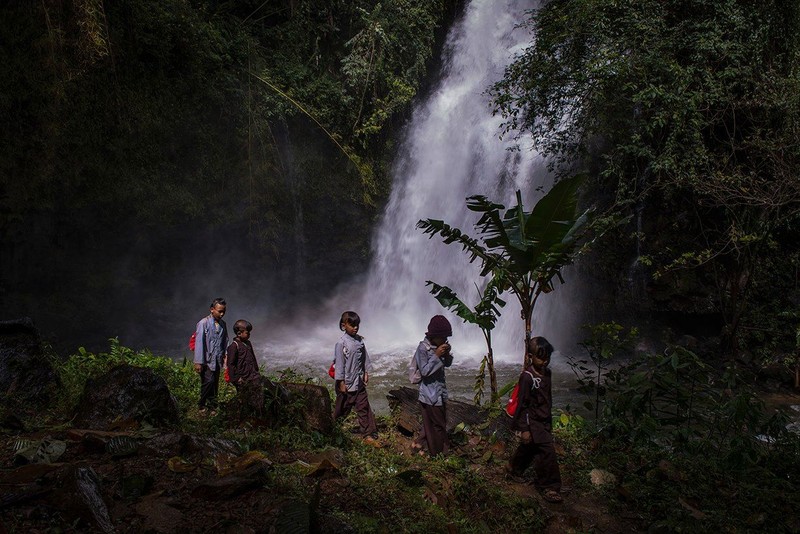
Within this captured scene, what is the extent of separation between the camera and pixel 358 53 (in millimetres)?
14133

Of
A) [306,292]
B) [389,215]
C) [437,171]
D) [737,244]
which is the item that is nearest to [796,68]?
[737,244]

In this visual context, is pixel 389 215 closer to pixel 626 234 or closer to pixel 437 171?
pixel 437 171

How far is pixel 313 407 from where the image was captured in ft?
16.3

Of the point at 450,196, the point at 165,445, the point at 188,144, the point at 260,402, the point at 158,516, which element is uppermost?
the point at 188,144

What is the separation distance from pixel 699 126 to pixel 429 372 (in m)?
7.98

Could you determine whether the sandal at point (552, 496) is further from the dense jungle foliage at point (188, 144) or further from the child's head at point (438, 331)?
the dense jungle foliage at point (188, 144)

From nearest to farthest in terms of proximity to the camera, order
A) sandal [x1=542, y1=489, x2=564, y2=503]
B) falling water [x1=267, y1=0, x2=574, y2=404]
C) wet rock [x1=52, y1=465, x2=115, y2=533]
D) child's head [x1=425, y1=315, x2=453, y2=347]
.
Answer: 1. wet rock [x1=52, y1=465, x2=115, y2=533]
2. sandal [x1=542, y1=489, x2=564, y2=503]
3. child's head [x1=425, y1=315, x2=453, y2=347]
4. falling water [x1=267, y1=0, x2=574, y2=404]

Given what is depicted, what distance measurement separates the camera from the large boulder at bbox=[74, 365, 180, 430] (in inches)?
173

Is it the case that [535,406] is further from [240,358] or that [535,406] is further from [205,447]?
[240,358]

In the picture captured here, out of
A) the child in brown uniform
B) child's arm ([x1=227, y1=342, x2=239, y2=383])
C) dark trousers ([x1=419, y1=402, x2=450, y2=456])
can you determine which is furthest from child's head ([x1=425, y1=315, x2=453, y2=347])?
child's arm ([x1=227, y1=342, x2=239, y2=383])

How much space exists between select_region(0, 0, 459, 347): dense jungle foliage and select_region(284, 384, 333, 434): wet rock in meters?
6.41

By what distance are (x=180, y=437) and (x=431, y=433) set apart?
2.26 metres

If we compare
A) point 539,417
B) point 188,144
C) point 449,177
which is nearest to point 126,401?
point 539,417

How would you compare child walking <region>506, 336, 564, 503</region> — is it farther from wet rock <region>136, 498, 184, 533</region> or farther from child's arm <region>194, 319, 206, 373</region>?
child's arm <region>194, 319, 206, 373</region>
